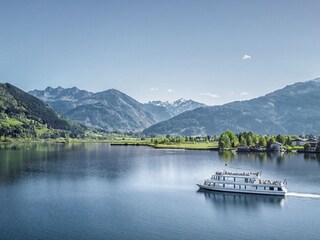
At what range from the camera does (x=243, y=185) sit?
116m

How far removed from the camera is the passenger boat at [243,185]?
111750 millimetres

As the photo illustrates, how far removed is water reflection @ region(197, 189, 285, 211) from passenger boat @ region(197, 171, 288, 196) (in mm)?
1931

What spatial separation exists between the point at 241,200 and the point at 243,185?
10.3m

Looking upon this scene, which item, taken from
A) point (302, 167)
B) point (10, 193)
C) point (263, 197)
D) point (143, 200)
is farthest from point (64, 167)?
point (302, 167)

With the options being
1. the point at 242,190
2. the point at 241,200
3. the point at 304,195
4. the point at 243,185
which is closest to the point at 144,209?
the point at 241,200

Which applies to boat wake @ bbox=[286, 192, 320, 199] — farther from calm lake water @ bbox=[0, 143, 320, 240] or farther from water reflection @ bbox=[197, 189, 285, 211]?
water reflection @ bbox=[197, 189, 285, 211]

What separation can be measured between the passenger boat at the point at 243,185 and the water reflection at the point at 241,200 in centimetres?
193

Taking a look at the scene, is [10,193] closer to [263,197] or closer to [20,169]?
[20,169]

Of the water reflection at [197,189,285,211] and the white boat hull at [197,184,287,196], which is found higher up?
the white boat hull at [197,184,287,196]

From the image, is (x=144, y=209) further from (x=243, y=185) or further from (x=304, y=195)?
(x=304, y=195)

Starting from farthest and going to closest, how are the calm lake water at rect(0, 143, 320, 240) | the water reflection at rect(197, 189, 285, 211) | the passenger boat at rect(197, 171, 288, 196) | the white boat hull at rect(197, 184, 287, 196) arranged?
the passenger boat at rect(197, 171, 288, 196) → the white boat hull at rect(197, 184, 287, 196) → the water reflection at rect(197, 189, 285, 211) → the calm lake water at rect(0, 143, 320, 240)

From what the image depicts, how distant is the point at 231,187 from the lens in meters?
117

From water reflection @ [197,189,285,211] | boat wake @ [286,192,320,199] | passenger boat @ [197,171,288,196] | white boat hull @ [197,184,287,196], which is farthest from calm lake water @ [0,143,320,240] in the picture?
passenger boat @ [197,171,288,196]

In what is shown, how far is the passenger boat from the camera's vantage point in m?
112
